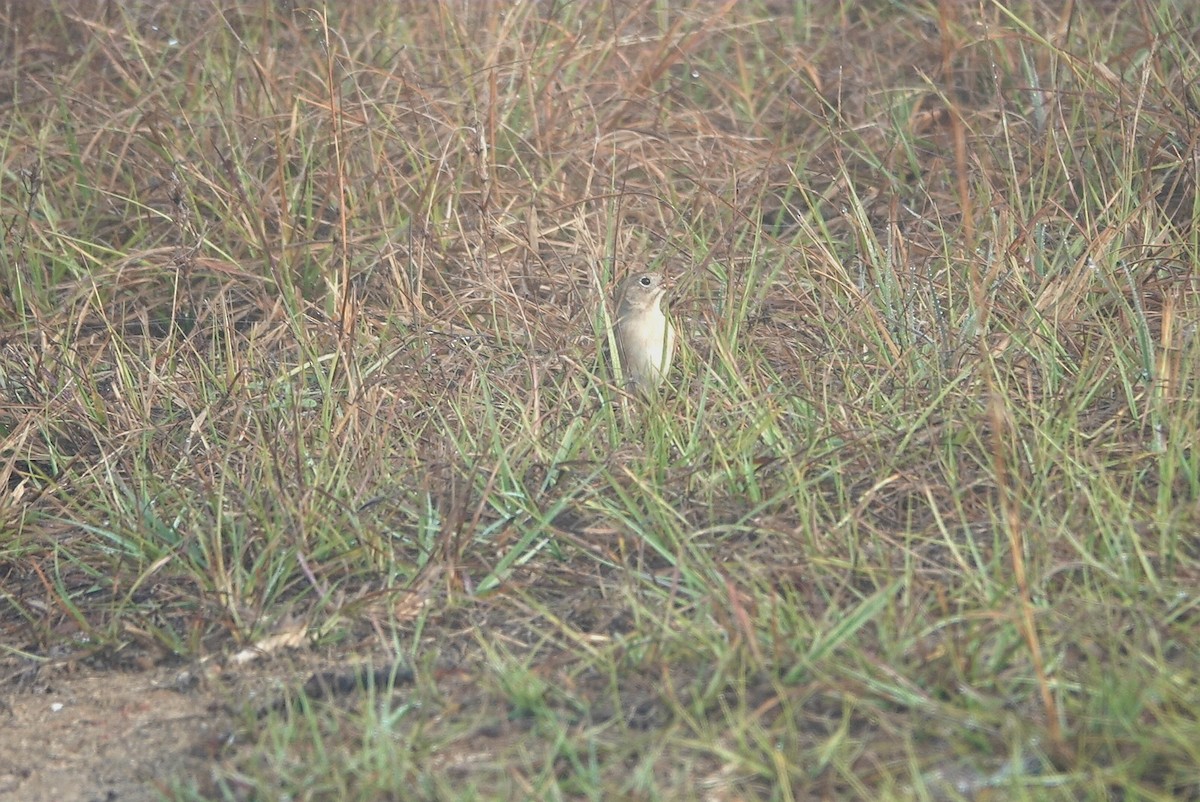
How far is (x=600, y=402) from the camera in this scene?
449 cm

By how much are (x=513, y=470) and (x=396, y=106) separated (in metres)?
1.97

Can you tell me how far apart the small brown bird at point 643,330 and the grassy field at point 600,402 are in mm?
101

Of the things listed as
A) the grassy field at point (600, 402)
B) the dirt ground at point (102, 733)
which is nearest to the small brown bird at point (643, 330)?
the grassy field at point (600, 402)

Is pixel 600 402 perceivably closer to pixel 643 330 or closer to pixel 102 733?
pixel 643 330

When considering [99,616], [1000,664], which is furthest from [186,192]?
[1000,664]

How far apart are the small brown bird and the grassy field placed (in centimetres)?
10

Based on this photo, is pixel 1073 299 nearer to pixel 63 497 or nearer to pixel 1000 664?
pixel 1000 664

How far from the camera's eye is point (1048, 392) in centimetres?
404

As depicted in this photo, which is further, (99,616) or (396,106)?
(396,106)

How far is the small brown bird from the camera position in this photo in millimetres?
4586

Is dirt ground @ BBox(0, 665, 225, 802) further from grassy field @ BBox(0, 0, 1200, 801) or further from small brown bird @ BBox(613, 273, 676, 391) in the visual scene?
small brown bird @ BBox(613, 273, 676, 391)

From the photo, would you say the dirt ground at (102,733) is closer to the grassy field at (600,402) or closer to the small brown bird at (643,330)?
the grassy field at (600,402)

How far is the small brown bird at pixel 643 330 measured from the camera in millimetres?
4586

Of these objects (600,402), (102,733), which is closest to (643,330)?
(600,402)
